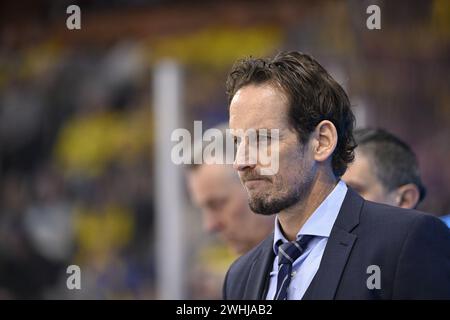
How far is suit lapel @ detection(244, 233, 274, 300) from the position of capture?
1853 millimetres

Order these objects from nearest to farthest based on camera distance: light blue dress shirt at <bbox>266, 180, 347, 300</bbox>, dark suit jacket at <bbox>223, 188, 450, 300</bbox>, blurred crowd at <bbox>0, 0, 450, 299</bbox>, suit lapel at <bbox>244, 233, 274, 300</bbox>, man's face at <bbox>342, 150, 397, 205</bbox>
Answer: dark suit jacket at <bbox>223, 188, 450, 300</bbox>
light blue dress shirt at <bbox>266, 180, 347, 300</bbox>
suit lapel at <bbox>244, 233, 274, 300</bbox>
man's face at <bbox>342, 150, 397, 205</bbox>
blurred crowd at <bbox>0, 0, 450, 299</bbox>

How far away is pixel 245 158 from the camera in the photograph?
179 cm

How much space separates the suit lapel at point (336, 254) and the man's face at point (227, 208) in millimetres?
1337

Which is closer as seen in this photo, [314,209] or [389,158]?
[314,209]

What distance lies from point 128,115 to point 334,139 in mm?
4433

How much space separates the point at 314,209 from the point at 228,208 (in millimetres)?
1456

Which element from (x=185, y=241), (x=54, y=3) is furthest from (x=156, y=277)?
(x=54, y=3)

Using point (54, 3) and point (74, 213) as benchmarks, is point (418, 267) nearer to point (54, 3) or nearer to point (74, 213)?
point (74, 213)

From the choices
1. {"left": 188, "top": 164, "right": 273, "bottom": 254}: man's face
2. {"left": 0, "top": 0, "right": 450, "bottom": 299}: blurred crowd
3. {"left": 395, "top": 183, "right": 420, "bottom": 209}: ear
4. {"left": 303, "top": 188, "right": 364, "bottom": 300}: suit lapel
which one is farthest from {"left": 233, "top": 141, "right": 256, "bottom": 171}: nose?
{"left": 0, "top": 0, "right": 450, "bottom": 299}: blurred crowd

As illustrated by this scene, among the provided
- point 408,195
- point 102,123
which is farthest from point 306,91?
point 102,123

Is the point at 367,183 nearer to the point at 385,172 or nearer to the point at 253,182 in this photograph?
the point at 385,172

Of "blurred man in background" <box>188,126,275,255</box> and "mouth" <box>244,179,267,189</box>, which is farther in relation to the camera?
"blurred man in background" <box>188,126,275,255</box>

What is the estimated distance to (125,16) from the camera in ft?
20.9

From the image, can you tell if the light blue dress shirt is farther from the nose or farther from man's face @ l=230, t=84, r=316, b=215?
the nose
